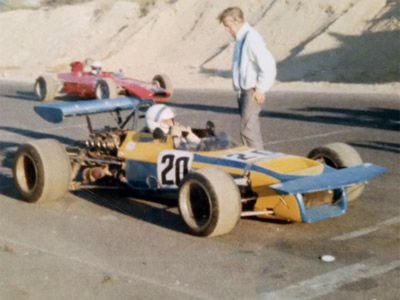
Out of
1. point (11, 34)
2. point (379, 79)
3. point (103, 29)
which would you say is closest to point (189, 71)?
point (379, 79)

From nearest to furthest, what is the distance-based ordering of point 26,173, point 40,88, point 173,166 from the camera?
point 173,166 → point 26,173 → point 40,88

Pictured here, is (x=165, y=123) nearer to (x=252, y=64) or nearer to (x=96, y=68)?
(x=252, y=64)

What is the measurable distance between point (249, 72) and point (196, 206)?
202 cm

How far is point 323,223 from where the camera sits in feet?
20.6

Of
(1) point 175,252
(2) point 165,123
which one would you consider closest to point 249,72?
(2) point 165,123

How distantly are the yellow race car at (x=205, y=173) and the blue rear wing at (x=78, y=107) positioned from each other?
0.04 feet

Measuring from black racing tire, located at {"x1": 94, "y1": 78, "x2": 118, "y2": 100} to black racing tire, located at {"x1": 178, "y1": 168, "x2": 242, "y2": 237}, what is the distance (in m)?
11.3

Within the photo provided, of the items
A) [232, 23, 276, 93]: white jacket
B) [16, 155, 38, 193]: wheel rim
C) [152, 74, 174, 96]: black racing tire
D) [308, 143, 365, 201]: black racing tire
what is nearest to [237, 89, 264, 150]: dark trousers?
[232, 23, 276, 93]: white jacket

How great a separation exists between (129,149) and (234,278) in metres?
2.58

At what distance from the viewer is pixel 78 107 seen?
786 centimetres

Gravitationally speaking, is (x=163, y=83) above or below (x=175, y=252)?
above

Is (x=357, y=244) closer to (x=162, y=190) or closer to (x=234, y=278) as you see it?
(x=234, y=278)

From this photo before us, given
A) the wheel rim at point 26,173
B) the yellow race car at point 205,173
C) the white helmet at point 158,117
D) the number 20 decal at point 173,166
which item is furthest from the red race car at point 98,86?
the number 20 decal at point 173,166

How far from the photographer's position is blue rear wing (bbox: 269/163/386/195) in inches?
211
